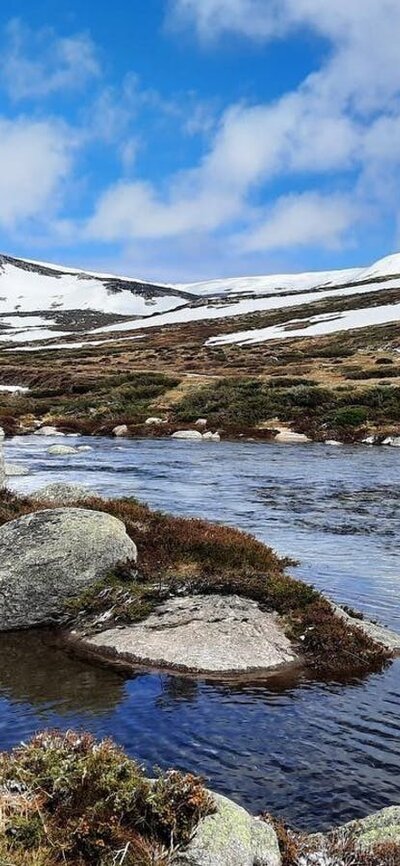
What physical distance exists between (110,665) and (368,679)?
4.06 m

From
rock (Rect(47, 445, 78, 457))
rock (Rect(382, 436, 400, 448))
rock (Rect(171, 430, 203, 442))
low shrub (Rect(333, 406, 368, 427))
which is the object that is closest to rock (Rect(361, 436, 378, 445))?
rock (Rect(382, 436, 400, 448))

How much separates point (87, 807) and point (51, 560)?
335 inches

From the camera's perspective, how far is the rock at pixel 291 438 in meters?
51.0

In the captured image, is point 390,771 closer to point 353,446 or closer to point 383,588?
point 383,588

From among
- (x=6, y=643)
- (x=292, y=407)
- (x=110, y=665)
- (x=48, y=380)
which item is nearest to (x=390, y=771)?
(x=110, y=665)

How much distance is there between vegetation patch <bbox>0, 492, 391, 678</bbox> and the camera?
1245 cm

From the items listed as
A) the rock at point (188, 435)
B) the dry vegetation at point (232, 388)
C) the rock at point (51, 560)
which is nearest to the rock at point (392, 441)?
the dry vegetation at point (232, 388)

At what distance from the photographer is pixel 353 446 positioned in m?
47.9

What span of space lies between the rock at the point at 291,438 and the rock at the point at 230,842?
4451cm

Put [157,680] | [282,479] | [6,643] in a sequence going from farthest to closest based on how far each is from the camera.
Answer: [282,479], [6,643], [157,680]

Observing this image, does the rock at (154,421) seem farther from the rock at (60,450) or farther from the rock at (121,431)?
the rock at (60,450)

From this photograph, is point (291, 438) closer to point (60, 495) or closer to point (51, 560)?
point (60, 495)

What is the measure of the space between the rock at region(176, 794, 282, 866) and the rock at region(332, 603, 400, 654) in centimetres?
679

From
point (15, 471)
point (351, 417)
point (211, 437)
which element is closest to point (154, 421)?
point (211, 437)
